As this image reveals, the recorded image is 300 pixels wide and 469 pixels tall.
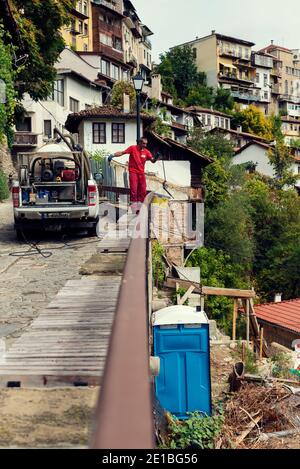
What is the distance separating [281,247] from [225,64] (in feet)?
231

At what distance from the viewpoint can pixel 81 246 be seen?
1248 cm

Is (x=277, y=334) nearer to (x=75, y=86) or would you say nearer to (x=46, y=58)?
(x=46, y=58)

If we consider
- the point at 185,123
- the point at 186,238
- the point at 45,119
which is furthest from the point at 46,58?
the point at 185,123

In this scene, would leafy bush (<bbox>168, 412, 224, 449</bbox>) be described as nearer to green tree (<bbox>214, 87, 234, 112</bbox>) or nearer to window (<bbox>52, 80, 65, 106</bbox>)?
window (<bbox>52, 80, 65, 106</bbox>)

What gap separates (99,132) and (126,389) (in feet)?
140

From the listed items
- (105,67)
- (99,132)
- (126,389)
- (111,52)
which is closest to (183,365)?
(126,389)

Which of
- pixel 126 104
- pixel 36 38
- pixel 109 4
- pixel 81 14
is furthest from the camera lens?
pixel 109 4

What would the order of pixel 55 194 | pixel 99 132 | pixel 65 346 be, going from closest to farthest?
pixel 65 346, pixel 55 194, pixel 99 132

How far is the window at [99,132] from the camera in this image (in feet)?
143

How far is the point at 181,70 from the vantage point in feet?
315

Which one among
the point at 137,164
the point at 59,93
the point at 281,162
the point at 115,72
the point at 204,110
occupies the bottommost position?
the point at 137,164

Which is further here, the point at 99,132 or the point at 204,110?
the point at 204,110

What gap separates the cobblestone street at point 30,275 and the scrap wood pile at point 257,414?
3.76 m

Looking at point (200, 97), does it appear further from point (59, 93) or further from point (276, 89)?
point (59, 93)
